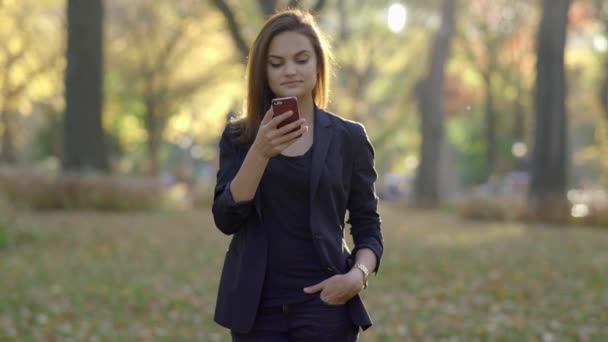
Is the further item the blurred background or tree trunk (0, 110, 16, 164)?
tree trunk (0, 110, 16, 164)

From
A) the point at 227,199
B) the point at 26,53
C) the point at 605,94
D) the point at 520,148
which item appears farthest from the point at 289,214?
the point at 520,148

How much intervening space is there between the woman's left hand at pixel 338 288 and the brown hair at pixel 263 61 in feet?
1.77

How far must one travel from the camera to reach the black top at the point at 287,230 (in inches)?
131

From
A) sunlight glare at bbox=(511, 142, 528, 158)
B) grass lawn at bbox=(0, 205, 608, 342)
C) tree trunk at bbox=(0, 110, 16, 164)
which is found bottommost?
sunlight glare at bbox=(511, 142, 528, 158)

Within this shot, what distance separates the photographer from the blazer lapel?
3332mm

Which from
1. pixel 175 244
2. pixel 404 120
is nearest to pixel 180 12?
pixel 404 120

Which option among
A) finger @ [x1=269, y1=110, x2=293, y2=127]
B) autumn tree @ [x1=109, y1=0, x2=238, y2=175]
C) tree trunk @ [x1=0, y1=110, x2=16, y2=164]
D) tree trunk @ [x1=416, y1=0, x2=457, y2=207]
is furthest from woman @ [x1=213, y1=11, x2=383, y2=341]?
tree trunk @ [x1=0, y1=110, x2=16, y2=164]

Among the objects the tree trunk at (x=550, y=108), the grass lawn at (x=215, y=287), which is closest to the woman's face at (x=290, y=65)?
the grass lawn at (x=215, y=287)

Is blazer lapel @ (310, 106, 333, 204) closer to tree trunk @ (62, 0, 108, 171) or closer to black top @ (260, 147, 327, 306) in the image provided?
black top @ (260, 147, 327, 306)

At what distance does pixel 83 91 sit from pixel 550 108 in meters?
9.64

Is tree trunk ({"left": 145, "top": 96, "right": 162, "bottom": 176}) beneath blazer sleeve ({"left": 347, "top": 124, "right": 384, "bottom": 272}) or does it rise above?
beneath

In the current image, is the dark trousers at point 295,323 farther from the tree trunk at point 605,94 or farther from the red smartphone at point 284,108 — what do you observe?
the tree trunk at point 605,94

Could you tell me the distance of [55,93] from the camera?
131 ft

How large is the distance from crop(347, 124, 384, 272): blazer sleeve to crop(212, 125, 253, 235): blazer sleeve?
41 cm
